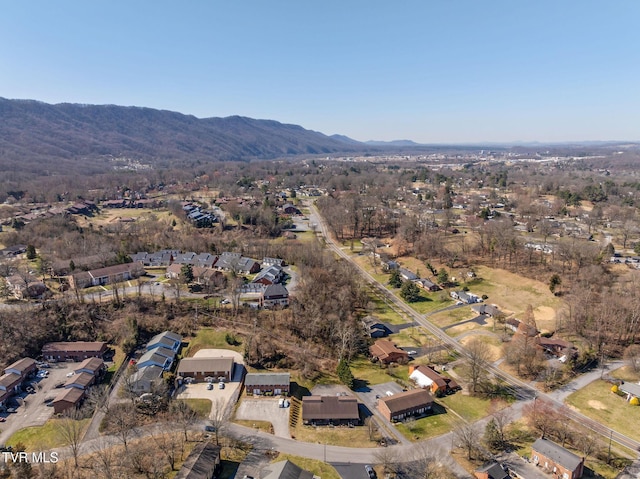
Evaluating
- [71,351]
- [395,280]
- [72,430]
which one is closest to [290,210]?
[395,280]

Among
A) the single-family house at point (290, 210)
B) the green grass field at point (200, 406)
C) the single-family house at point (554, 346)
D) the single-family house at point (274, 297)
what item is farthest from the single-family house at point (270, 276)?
the single-family house at point (290, 210)

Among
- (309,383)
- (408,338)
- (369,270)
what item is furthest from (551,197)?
(309,383)

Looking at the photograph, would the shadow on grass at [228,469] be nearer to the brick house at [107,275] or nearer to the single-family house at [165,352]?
the single-family house at [165,352]

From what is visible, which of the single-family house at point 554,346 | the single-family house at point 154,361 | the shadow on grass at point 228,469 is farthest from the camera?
the single-family house at point 554,346

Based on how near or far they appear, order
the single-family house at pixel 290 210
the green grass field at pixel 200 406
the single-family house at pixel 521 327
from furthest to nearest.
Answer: the single-family house at pixel 290 210 < the single-family house at pixel 521 327 < the green grass field at pixel 200 406

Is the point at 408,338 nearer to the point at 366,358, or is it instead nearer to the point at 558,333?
the point at 366,358

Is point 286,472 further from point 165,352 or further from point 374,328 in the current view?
point 374,328
